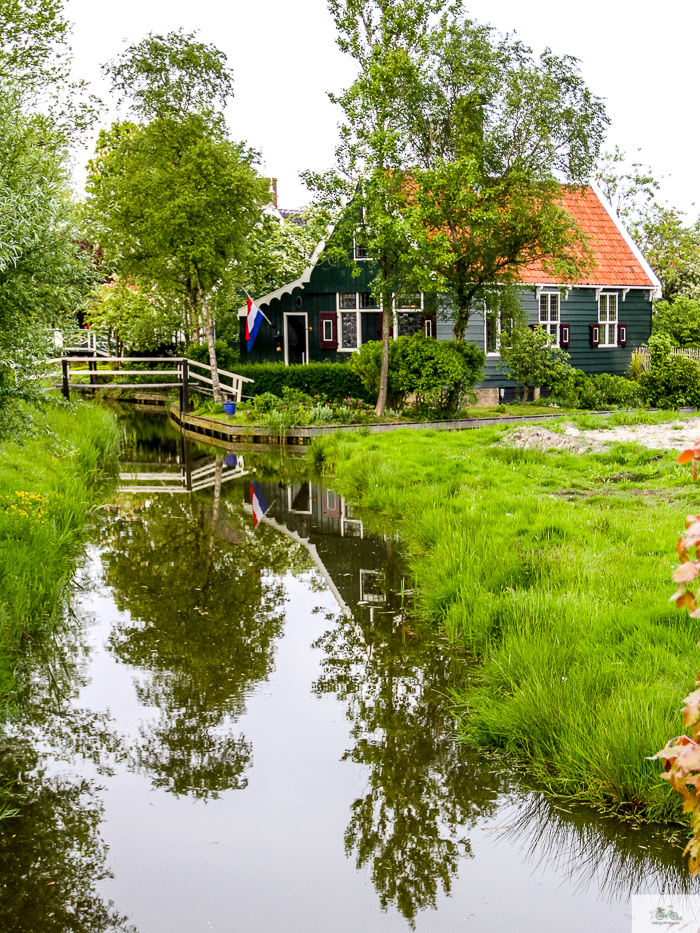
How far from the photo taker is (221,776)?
500cm

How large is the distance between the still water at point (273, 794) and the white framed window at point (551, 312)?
20.8 meters

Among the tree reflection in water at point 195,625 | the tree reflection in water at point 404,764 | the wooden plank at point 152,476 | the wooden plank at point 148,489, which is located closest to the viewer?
the tree reflection in water at point 404,764

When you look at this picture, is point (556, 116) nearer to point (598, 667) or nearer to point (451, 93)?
point (451, 93)

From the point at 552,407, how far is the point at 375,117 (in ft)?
30.4

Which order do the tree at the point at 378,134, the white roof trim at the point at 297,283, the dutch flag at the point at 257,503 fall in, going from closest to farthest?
1. the dutch flag at the point at 257,503
2. the tree at the point at 378,134
3. the white roof trim at the point at 297,283

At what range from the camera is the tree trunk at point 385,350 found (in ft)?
67.4

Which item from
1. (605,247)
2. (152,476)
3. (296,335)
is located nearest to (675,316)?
(605,247)

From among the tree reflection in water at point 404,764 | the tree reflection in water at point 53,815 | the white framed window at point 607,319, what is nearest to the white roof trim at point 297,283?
the white framed window at point 607,319

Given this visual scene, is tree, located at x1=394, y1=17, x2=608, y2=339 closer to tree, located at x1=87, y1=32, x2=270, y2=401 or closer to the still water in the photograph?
tree, located at x1=87, y1=32, x2=270, y2=401

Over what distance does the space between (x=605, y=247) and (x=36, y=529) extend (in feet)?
82.7

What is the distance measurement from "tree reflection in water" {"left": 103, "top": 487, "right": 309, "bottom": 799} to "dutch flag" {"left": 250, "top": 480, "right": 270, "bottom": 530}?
225 mm

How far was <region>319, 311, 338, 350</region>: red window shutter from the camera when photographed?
86.7 feet

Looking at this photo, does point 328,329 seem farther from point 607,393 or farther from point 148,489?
point 148,489

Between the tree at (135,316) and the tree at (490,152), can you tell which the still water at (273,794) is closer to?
the tree at (490,152)
